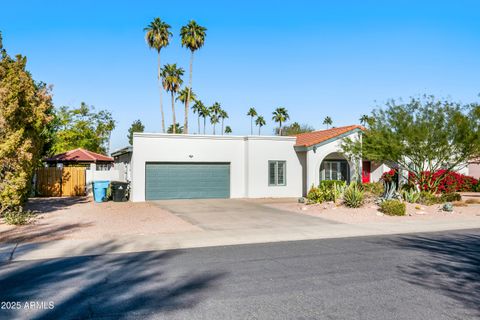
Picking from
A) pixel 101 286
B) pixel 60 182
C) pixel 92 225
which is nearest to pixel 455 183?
pixel 92 225

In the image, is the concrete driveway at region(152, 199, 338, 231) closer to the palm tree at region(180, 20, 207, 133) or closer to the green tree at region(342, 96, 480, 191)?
the green tree at region(342, 96, 480, 191)

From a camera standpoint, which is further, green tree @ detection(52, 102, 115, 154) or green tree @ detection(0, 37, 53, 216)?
green tree @ detection(52, 102, 115, 154)

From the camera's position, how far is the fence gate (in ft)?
84.7

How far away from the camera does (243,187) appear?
1002 inches

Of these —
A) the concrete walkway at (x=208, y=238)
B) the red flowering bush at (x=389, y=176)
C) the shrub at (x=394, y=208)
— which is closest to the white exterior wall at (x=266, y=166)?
the red flowering bush at (x=389, y=176)

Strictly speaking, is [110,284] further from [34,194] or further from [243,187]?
[34,194]

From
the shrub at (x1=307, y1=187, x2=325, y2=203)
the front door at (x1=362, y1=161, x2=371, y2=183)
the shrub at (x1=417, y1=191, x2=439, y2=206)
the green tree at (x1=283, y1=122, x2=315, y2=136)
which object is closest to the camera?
the shrub at (x1=417, y1=191, x2=439, y2=206)

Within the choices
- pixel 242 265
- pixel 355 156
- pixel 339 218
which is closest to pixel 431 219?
pixel 339 218

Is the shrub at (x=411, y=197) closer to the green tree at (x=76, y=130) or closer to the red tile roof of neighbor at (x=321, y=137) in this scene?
the red tile roof of neighbor at (x=321, y=137)

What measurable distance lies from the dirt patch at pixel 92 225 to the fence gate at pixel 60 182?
831 centimetres

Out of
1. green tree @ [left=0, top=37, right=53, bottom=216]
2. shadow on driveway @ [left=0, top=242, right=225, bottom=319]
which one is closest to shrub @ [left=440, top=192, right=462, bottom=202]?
shadow on driveway @ [left=0, top=242, right=225, bottom=319]

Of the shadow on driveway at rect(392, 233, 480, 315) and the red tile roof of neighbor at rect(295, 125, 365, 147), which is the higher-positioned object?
the red tile roof of neighbor at rect(295, 125, 365, 147)

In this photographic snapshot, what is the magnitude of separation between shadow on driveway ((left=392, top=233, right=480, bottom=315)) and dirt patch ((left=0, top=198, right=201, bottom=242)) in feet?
21.7

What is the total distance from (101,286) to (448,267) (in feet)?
21.3
